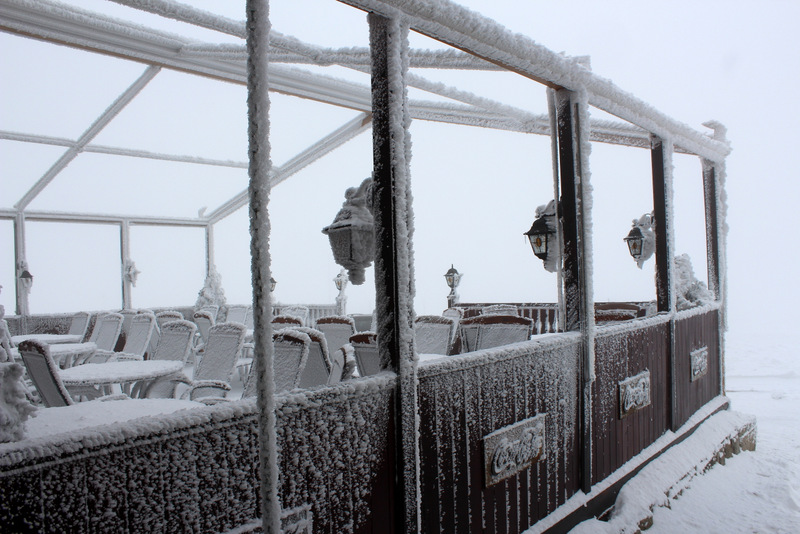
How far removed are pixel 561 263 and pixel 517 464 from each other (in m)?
1.25

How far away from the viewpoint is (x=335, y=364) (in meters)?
4.79

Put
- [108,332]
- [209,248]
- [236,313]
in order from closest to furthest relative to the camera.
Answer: [108,332]
[236,313]
[209,248]

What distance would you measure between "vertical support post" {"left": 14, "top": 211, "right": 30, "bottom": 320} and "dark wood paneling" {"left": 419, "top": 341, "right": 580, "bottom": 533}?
10.7 m

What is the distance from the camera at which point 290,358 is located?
300cm

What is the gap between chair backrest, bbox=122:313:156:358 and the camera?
5922mm

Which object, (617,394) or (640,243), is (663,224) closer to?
(640,243)

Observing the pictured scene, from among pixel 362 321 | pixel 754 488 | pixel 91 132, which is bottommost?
pixel 754 488

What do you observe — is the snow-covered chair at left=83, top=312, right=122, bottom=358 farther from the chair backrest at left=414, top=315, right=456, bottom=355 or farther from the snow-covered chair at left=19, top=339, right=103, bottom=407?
the chair backrest at left=414, top=315, right=456, bottom=355

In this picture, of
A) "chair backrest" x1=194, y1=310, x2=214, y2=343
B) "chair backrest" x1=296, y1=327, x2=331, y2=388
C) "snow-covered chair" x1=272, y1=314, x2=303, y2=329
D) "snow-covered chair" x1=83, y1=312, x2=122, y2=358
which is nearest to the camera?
"chair backrest" x1=296, y1=327, x2=331, y2=388

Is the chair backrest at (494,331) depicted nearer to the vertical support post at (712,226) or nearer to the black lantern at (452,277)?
the vertical support post at (712,226)

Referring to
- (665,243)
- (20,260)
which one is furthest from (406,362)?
(20,260)

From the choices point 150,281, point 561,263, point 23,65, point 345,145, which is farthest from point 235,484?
point 150,281

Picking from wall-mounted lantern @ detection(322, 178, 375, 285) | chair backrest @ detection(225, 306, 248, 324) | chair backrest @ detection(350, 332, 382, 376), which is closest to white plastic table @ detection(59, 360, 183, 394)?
chair backrest @ detection(350, 332, 382, 376)

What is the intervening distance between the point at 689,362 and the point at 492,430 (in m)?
3.18
